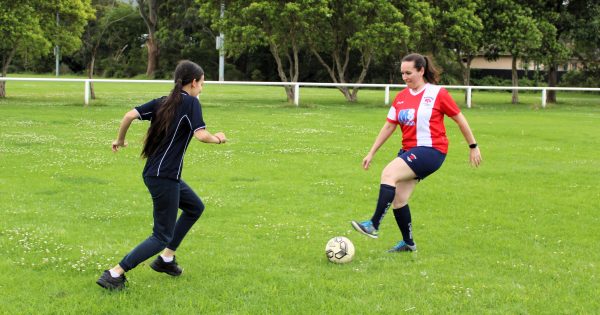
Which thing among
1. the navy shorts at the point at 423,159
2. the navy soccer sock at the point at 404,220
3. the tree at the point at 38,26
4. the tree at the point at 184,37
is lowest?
the navy soccer sock at the point at 404,220

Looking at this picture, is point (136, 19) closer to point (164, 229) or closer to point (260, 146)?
point (260, 146)

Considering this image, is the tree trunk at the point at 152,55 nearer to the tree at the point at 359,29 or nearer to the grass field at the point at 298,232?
the tree at the point at 359,29

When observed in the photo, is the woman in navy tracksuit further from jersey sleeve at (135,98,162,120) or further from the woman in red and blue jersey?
the woman in red and blue jersey

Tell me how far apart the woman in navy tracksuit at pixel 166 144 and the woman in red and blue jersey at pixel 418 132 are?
190 centimetres

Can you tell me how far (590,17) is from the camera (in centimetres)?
3481

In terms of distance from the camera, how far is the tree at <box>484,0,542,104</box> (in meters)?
31.5

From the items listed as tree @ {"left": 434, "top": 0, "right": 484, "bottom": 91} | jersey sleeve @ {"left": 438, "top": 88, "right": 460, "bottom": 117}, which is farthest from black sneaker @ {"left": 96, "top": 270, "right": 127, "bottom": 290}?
tree @ {"left": 434, "top": 0, "right": 484, "bottom": 91}

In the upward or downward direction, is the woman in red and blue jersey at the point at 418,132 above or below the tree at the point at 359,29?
below

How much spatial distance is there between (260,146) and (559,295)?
35.5 ft

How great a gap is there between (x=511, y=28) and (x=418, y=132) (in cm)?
2701

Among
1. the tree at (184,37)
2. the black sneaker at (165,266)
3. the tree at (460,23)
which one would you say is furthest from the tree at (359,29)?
the tree at (184,37)

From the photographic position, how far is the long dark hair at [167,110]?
5441 millimetres

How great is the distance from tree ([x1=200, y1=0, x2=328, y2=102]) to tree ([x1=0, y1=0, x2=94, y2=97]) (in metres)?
5.81

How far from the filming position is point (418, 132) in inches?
271
